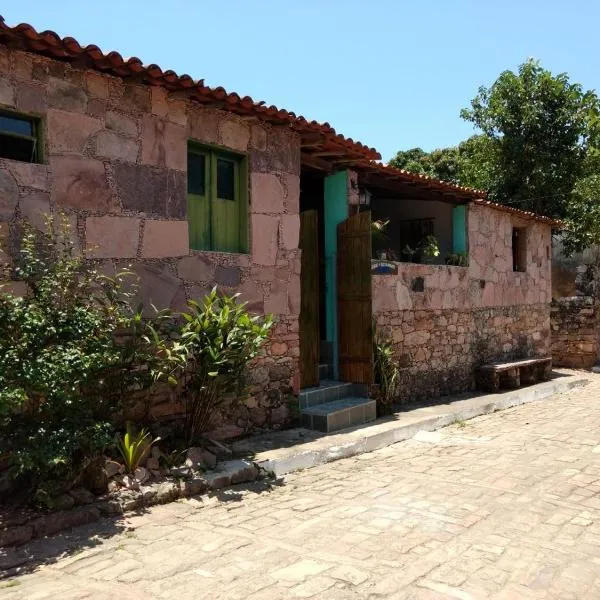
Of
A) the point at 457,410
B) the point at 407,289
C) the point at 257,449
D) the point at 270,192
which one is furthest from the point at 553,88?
the point at 257,449

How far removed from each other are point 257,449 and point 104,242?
2.58m

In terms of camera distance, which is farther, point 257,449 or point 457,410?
point 457,410

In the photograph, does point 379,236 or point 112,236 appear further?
point 379,236

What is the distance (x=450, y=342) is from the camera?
10.6 m

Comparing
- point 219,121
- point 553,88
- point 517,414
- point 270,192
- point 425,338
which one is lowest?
point 517,414

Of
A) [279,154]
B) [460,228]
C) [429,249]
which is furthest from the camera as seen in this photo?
[460,228]

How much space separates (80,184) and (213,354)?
75.3 inches

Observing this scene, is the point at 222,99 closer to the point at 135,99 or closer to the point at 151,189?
the point at 135,99

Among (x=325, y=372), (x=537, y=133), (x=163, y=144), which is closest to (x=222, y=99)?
(x=163, y=144)

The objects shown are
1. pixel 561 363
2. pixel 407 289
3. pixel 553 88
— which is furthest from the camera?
pixel 561 363

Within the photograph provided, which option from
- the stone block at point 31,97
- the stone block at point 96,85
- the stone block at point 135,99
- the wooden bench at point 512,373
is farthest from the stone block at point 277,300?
the wooden bench at point 512,373

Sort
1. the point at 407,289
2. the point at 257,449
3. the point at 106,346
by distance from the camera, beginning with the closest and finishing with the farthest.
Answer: the point at 106,346
the point at 257,449
the point at 407,289

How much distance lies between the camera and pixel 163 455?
17.4 ft

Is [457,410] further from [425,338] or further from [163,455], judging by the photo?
[163,455]
